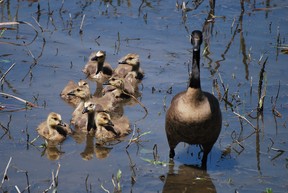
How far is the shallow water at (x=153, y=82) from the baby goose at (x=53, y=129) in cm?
13

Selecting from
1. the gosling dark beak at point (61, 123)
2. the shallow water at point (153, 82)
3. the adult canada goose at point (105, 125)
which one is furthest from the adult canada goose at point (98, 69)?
the gosling dark beak at point (61, 123)

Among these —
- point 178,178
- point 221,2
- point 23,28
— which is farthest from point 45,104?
point 221,2

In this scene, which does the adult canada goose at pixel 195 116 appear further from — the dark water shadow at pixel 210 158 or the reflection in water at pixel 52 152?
the reflection in water at pixel 52 152

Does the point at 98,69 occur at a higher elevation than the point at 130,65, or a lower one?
lower

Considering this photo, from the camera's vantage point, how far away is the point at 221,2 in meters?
16.3

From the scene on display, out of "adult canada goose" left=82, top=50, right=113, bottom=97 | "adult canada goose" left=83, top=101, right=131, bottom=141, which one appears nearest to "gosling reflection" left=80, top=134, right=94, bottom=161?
"adult canada goose" left=83, top=101, right=131, bottom=141

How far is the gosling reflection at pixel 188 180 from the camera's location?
8.30 metres

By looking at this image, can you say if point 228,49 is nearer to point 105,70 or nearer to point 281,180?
point 105,70

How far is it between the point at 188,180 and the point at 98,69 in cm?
431

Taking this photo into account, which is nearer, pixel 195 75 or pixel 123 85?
pixel 195 75

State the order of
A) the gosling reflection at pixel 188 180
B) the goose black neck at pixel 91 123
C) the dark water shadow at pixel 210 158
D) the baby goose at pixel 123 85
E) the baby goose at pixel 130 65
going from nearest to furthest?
the gosling reflection at pixel 188 180
the dark water shadow at pixel 210 158
the goose black neck at pixel 91 123
the baby goose at pixel 123 85
the baby goose at pixel 130 65

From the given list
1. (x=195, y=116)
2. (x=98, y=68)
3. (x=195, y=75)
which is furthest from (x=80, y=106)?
(x=195, y=116)

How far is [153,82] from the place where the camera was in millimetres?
12000

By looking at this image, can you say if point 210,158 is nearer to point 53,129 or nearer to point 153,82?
point 53,129
